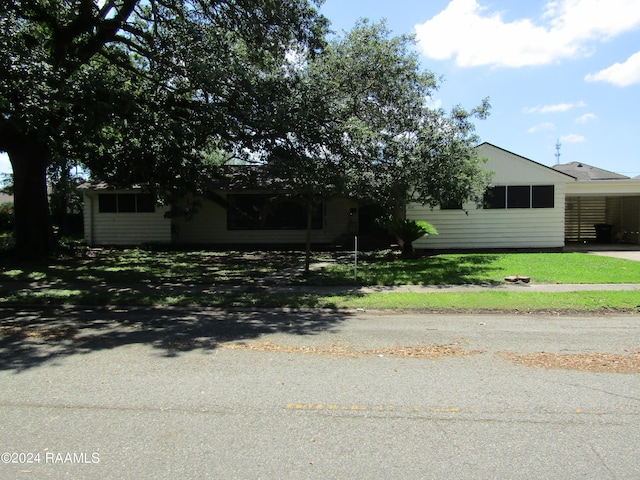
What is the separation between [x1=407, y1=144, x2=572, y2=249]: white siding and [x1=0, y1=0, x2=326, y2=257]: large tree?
9.35 m

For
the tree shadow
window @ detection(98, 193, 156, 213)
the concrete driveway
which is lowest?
the tree shadow

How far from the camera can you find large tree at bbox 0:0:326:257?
10828 mm

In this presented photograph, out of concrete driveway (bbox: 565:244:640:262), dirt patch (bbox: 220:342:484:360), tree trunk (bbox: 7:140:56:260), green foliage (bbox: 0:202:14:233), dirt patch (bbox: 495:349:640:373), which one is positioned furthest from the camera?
green foliage (bbox: 0:202:14:233)

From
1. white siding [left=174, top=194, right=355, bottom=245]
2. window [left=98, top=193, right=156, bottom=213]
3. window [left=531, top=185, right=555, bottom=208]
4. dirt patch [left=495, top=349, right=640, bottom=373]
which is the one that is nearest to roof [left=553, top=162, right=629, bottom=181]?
window [left=531, top=185, right=555, bottom=208]

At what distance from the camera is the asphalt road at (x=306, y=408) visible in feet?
10.4

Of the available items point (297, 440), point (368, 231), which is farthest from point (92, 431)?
point (368, 231)

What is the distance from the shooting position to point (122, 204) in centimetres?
2217

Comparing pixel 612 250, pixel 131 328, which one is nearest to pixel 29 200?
pixel 131 328

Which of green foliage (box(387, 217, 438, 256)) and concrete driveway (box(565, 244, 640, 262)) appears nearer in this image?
green foliage (box(387, 217, 438, 256))

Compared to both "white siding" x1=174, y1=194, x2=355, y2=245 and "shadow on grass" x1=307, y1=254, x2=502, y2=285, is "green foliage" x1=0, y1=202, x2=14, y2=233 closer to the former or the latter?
"white siding" x1=174, y1=194, x2=355, y2=245

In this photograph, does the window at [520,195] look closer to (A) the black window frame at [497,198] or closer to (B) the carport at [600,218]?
(A) the black window frame at [497,198]

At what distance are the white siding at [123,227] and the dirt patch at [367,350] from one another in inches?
677

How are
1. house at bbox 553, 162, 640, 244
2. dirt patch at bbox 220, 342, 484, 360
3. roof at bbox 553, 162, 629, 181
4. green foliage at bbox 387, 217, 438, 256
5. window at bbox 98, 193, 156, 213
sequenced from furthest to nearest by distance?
window at bbox 98, 193, 156, 213
roof at bbox 553, 162, 629, 181
house at bbox 553, 162, 640, 244
green foliage at bbox 387, 217, 438, 256
dirt patch at bbox 220, 342, 484, 360

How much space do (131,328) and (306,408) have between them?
4.31 m
